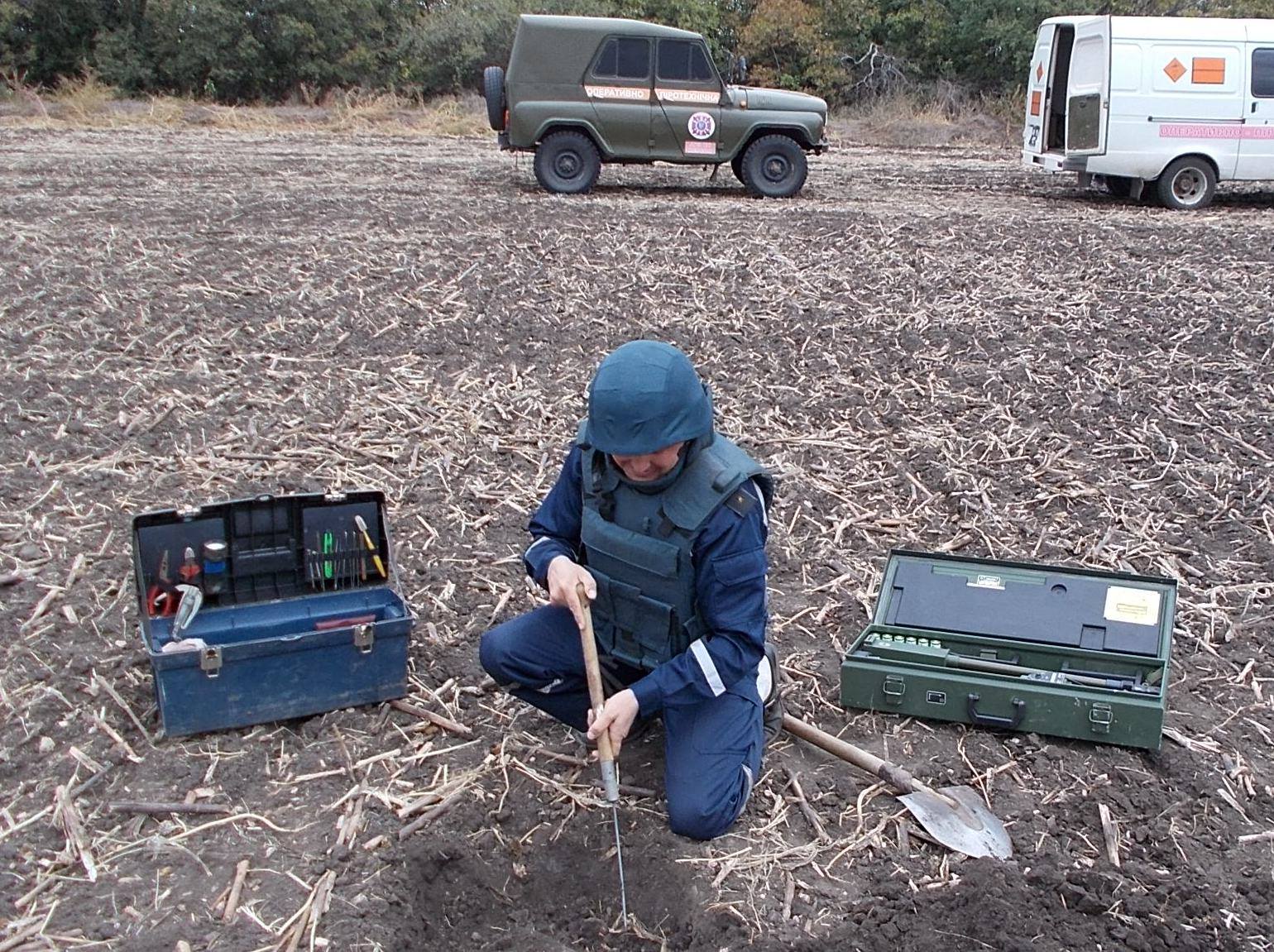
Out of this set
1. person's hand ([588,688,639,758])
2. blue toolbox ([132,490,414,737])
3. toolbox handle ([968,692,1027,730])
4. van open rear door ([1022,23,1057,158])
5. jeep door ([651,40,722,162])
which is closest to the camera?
person's hand ([588,688,639,758])

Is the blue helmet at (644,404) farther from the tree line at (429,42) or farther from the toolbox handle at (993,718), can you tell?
the tree line at (429,42)

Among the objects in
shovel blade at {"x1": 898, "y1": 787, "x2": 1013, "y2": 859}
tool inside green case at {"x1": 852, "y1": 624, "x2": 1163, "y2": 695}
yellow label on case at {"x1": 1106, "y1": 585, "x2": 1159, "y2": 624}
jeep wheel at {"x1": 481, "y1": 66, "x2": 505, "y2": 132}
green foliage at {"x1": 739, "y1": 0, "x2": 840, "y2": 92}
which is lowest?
shovel blade at {"x1": 898, "y1": 787, "x2": 1013, "y2": 859}

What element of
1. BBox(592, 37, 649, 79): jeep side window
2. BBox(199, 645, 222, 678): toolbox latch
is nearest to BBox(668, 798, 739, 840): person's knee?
BBox(199, 645, 222, 678): toolbox latch

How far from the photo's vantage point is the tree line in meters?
26.8

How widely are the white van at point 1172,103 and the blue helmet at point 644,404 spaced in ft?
36.5

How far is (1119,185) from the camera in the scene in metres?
14.0

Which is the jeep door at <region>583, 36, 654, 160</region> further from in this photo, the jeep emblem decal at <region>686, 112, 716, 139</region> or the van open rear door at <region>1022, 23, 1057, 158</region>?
the van open rear door at <region>1022, 23, 1057, 158</region>

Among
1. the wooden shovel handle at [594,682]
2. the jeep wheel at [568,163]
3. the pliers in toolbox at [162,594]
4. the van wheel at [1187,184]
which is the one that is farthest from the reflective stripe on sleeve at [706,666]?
the van wheel at [1187,184]

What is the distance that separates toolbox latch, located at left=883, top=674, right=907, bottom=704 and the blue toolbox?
150 cm

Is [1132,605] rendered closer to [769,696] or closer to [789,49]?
[769,696]

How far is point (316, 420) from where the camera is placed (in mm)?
6168

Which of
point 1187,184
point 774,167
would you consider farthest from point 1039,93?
point 774,167

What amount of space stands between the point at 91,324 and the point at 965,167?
1256cm

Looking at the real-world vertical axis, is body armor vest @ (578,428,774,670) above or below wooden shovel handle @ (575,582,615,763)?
above
